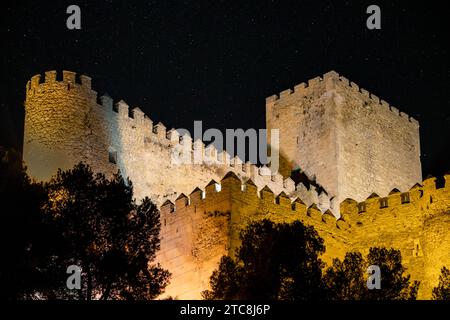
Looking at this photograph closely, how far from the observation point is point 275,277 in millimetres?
25047

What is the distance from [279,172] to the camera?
139 feet

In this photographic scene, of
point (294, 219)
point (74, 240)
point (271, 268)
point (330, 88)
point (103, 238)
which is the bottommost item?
point (271, 268)

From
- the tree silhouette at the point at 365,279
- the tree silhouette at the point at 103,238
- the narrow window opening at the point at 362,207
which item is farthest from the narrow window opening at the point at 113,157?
the tree silhouette at the point at 365,279

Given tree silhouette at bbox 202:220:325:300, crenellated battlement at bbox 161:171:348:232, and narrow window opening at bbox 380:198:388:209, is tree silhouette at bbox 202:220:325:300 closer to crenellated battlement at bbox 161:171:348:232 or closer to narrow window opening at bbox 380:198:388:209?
crenellated battlement at bbox 161:171:348:232

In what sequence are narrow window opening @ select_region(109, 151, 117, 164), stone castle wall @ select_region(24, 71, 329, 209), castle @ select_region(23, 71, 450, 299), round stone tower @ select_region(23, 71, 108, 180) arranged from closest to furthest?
castle @ select_region(23, 71, 450, 299)
round stone tower @ select_region(23, 71, 108, 180)
stone castle wall @ select_region(24, 71, 329, 209)
narrow window opening @ select_region(109, 151, 117, 164)

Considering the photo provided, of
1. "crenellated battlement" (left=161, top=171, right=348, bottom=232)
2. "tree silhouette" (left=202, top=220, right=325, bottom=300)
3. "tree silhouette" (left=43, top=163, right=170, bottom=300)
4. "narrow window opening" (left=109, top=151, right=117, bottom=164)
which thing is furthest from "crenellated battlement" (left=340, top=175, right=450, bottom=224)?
"narrow window opening" (left=109, top=151, right=117, bottom=164)

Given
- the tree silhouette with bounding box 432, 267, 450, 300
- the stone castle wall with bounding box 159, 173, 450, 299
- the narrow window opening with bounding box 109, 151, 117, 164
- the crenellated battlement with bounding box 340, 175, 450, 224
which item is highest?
the narrow window opening with bounding box 109, 151, 117, 164

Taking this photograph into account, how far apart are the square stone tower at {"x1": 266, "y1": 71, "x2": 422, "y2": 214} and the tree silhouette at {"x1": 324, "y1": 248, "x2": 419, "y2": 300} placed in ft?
36.0

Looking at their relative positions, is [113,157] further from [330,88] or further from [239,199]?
[330,88]

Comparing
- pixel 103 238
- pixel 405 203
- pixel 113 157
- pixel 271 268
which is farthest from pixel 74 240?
pixel 405 203

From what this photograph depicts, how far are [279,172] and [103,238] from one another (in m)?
17.2

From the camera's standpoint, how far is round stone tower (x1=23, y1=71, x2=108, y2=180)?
3197cm
